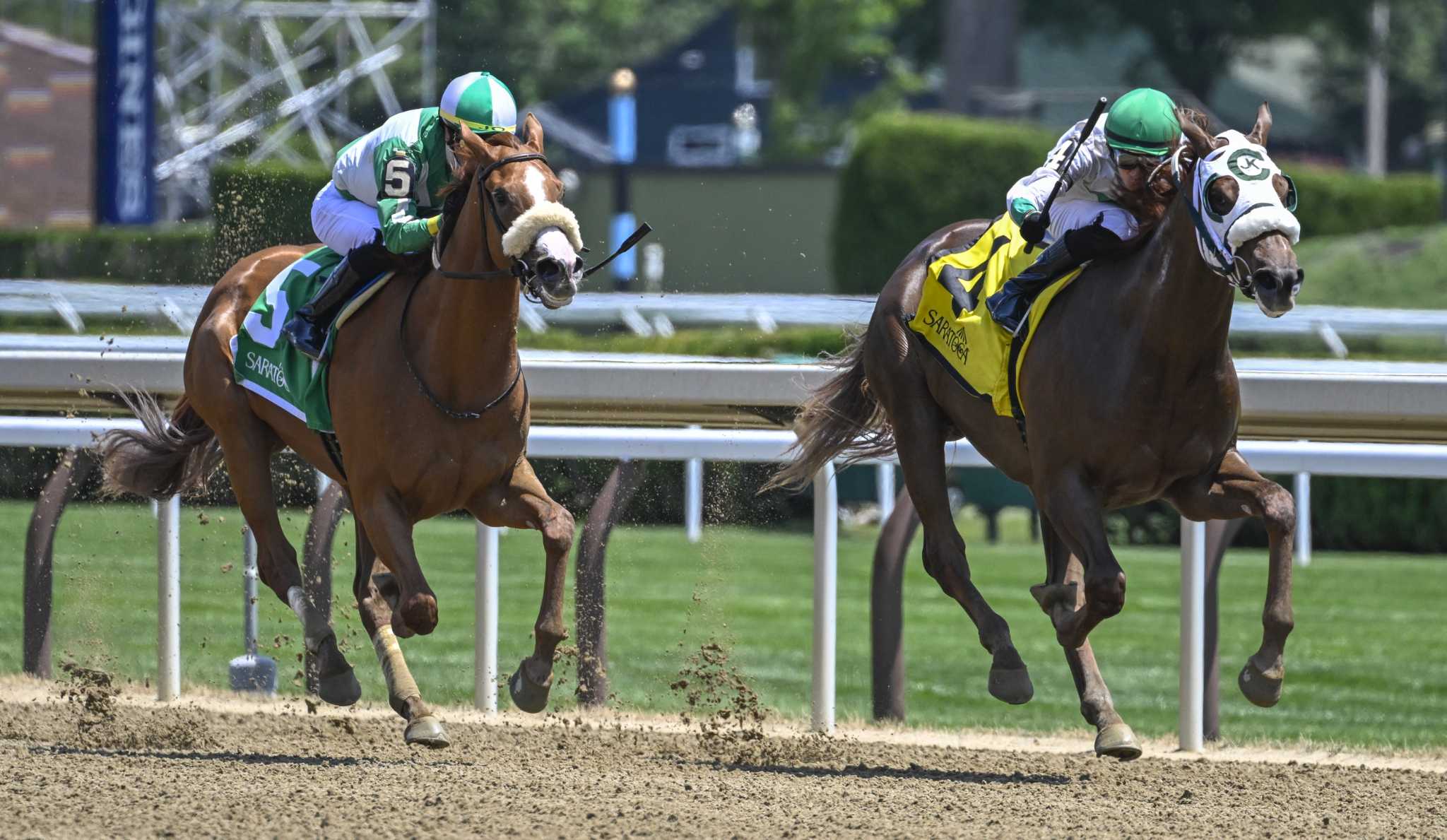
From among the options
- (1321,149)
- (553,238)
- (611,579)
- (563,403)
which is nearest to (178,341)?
(563,403)

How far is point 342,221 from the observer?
5590mm

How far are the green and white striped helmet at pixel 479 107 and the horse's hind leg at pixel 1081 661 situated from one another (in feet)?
5.56

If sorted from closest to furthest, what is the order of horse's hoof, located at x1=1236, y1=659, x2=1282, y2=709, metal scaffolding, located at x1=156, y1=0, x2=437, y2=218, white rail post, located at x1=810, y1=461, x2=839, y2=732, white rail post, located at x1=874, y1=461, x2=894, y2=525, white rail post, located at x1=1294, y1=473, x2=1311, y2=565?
horse's hoof, located at x1=1236, y1=659, x2=1282, y2=709 → white rail post, located at x1=810, y1=461, x2=839, y2=732 → white rail post, located at x1=1294, y1=473, x2=1311, y2=565 → white rail post, located at x1=874, y1=461, x2=894, y2=525 → metal scaffolding, located at x1=156, y1=0, x2=437, y2=218

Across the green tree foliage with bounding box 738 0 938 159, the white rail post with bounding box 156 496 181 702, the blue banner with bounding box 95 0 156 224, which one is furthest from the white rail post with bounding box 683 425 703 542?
the green tree foliage with bounding box 738 0 938 159

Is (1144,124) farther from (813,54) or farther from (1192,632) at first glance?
(813,54)

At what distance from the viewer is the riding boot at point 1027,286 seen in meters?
5.18

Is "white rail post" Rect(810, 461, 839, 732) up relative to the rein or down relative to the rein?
down

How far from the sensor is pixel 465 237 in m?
4.99

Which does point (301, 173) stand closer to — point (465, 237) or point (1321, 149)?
point (465, 237)

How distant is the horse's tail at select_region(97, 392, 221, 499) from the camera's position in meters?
6.13

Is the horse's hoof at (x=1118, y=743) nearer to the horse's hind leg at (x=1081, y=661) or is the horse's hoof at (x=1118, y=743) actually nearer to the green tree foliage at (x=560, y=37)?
the horse's hind leg at (x=1081, y=661)

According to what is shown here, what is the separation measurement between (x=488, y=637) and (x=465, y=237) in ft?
4.94

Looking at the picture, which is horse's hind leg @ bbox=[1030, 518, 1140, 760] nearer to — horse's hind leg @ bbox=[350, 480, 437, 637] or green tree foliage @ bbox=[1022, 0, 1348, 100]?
horse's hind leg @ bbox=[350, 480, 437, 637]

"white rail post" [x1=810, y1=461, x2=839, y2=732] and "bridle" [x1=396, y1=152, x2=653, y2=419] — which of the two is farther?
"white rail post" [x1=810, y1=461, x2=839, y2=732]
